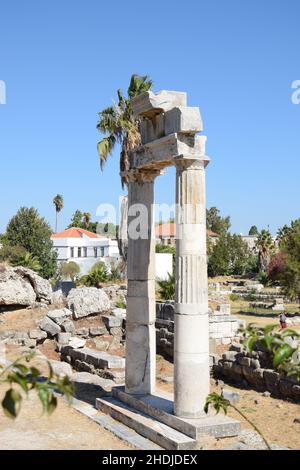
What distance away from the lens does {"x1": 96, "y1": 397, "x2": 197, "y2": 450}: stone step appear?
8.09 metres

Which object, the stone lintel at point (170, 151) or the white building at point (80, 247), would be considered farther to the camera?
the white building at point (80, 247)

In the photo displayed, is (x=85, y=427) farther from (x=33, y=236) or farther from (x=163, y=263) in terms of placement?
(x=33, y=236)

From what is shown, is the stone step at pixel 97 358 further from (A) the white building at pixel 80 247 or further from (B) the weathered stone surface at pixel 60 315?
(A) the white building at pixel 80 247

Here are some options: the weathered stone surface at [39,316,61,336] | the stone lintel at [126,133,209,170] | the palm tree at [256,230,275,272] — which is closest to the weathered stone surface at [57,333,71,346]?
the weathered stone surface at [39,316,61,336]

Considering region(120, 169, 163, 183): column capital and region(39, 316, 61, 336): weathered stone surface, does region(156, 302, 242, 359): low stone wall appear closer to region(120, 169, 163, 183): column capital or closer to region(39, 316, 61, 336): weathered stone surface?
region(39, 316, 61, 336): weathered stone surface

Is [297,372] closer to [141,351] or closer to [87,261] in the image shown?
[141,351]

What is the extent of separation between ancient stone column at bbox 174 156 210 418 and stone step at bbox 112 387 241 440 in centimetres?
18

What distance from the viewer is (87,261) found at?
55.6 metres

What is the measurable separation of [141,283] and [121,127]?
1655 cm

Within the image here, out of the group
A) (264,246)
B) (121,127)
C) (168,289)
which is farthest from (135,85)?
(264,246)

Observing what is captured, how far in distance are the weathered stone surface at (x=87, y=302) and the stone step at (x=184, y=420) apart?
372 inches

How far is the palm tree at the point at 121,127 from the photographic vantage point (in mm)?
25719

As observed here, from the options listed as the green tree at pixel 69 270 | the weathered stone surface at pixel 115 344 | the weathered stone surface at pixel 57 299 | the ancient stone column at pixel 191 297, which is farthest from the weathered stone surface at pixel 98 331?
the green tree at pixel 69 270

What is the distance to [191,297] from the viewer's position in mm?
8828
